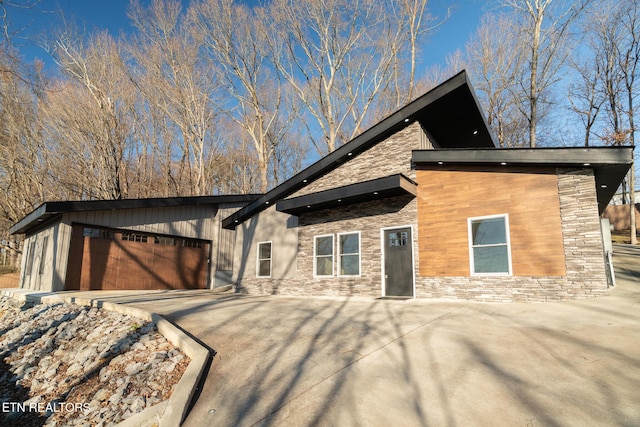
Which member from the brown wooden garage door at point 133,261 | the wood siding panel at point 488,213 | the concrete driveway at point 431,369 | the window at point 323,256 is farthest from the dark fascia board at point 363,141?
the concrete driveway at point 431,369

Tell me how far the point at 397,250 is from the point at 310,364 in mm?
5480

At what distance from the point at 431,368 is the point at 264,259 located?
9.34 metres

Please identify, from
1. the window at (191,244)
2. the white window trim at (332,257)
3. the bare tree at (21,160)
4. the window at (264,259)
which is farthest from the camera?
the bare tree at (21,160)

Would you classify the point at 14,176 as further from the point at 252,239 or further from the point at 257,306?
the point at 257,306

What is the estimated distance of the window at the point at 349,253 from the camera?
977cm

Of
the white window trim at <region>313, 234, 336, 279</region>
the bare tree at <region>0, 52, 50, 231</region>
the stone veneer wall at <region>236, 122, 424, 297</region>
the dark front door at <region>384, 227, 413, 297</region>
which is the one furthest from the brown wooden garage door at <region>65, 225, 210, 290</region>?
the bare tree at <region>0, 52, 50, 231</region>

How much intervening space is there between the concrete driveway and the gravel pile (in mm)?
674

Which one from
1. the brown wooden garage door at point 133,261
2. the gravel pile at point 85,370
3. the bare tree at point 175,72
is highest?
the bare tree at point 175,72

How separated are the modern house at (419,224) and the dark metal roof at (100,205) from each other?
0.45 feet

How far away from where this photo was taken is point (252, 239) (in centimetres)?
1297

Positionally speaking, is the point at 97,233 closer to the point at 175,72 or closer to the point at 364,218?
the point at 364,218

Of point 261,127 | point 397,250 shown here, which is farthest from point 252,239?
point 261,127

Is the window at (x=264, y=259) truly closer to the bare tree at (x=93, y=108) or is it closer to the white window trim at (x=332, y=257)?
the white window trim at (x=332, y=257)

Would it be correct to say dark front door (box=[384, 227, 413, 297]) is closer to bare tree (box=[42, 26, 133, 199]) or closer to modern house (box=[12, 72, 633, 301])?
modern house (box=[12, 72, 633, 301])
